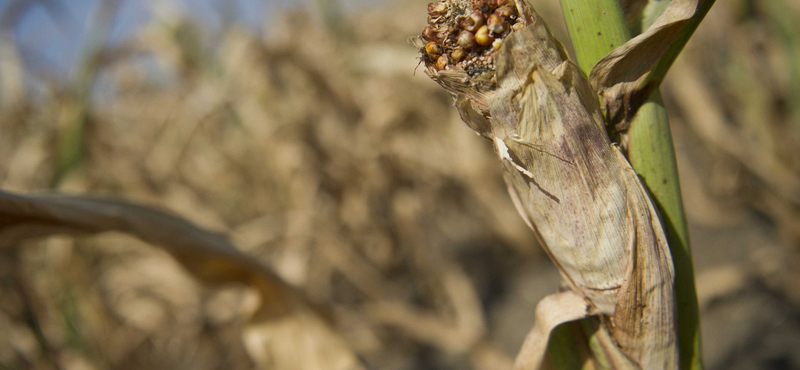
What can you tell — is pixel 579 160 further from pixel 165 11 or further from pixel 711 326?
pixel 165 11

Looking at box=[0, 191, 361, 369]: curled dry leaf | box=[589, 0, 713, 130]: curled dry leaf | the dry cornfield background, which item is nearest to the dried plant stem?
box=[589, 0, 713, 130]: curled dry leaf

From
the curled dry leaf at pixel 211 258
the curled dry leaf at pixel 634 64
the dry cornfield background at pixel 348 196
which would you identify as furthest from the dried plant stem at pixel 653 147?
the dry cornfield background at pixel 348 196

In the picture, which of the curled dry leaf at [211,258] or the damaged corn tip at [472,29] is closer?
the damaged corn tip at [472,29]

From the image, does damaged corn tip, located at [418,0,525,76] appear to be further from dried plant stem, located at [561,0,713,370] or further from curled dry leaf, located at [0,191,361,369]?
curled dry leaf, located at [0,191,361,369]

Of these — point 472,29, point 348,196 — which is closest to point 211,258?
point 472,29

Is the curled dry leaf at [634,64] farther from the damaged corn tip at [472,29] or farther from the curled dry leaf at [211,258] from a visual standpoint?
the curled dry leaf at [211,258]

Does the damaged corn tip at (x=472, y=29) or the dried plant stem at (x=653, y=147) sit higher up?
the damaged corn tip at (x=472, y=29)

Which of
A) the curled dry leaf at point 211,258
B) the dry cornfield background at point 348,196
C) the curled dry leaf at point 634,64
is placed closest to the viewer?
the curled dry leaf at point 634,64

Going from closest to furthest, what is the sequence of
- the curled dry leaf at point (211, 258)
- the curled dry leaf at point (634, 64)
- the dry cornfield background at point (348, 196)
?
the curled dry leaf at point (634, 64) → the curled dry leaf at point (211, 258) → the dry cornfield background at point (348, 196)
